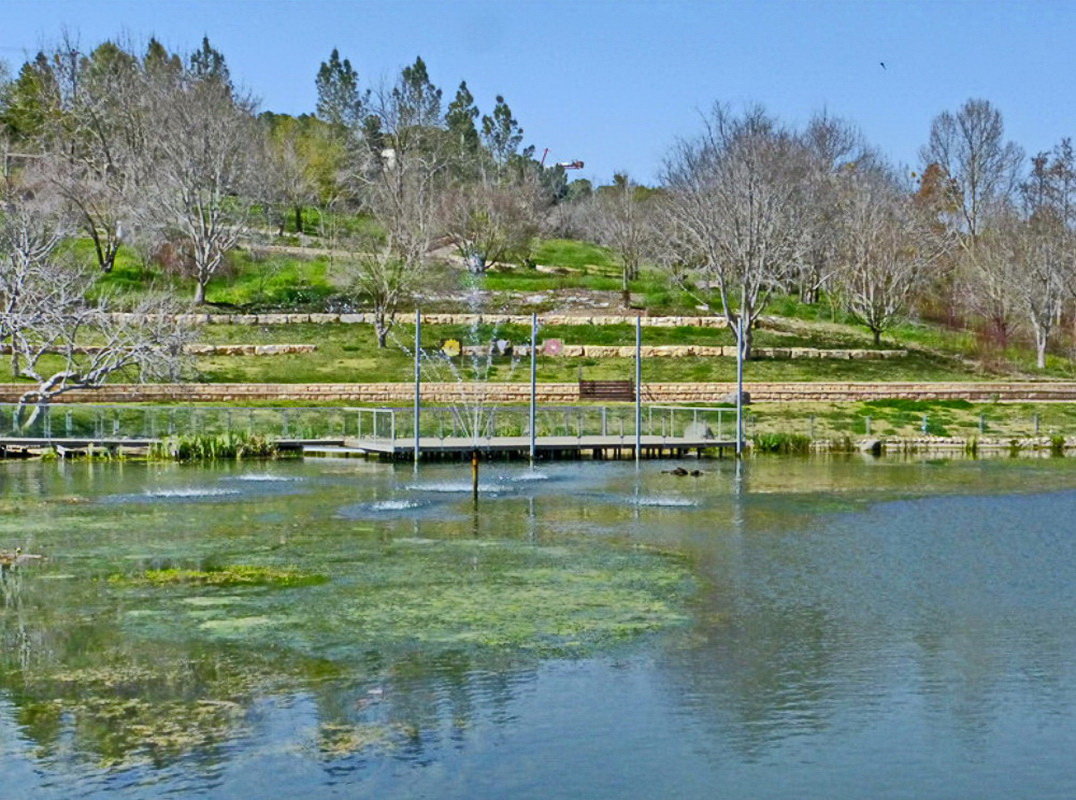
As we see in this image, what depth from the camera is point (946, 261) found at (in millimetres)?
88250

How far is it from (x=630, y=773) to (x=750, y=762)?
126 cm

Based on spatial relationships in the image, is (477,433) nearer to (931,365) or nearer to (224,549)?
(224,549)

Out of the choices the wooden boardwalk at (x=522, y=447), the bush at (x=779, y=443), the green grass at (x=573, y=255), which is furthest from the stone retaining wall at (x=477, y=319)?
the green grass at (x=573, y=255)

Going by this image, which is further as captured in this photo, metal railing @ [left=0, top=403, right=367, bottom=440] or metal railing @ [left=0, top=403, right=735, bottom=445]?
metal railing @ [left=0, top=403, right=735, bottom=445]

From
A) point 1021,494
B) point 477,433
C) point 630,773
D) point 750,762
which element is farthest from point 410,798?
point 477,433

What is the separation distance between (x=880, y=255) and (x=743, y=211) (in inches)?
429

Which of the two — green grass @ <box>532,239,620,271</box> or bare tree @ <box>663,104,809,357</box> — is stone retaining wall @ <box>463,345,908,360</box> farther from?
green grass @ <box>532,239,620,271</box>

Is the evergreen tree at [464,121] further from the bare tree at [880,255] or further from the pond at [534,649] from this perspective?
the pond at [534,649]

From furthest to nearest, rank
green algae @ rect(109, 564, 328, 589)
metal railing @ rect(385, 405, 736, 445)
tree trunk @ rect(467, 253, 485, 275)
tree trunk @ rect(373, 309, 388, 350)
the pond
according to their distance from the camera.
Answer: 1. tree trunk @ rect(467, 253, 485, 275)
2. tree trunk @ rect(373, 309, 388, 350)
3. metal railing @ rect(385, 405, 736, 445)
4. green algae @ rect(109, 564, 328, 589)
5. the pond

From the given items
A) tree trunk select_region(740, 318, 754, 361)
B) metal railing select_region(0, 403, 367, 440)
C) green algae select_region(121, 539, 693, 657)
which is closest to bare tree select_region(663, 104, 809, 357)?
tree trunk select_region(740, 318, 754, 361)

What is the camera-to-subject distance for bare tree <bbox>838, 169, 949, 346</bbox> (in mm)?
72500

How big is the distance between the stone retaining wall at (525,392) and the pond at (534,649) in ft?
63.3

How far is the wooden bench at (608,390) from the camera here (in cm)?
5288

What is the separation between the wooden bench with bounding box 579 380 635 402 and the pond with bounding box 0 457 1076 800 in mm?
17243
